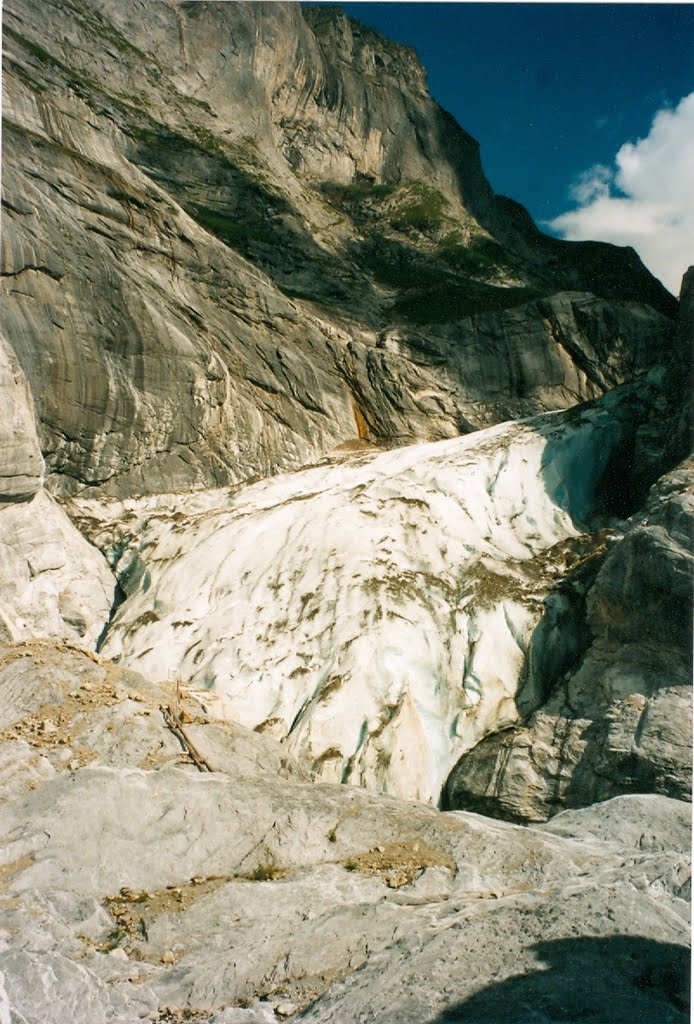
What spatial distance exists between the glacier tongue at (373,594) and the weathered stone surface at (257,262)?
3535 millimetres

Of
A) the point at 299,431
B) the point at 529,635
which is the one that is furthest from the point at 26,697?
the point at 299,431

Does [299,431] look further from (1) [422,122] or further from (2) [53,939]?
(1) [422,122]

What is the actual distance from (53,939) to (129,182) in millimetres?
21465

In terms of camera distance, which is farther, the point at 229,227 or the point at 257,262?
the point at 229,227

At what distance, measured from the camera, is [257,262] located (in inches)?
1137

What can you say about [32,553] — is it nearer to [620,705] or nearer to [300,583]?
[300,583]

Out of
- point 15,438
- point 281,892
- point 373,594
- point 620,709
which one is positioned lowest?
point 281,892

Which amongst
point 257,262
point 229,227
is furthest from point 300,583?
point 229,227

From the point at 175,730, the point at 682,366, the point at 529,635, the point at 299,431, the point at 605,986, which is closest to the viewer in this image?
the point at 605,986

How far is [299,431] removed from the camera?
25156mm

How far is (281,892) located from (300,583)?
27.3 ft

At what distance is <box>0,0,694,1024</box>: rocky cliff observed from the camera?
7.36 meters

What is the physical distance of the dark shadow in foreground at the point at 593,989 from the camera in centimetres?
603

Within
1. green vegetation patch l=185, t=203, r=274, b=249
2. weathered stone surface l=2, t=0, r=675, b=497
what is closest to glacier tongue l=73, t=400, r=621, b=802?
weathered stone surface l=2, t=0, r=675, b=497
